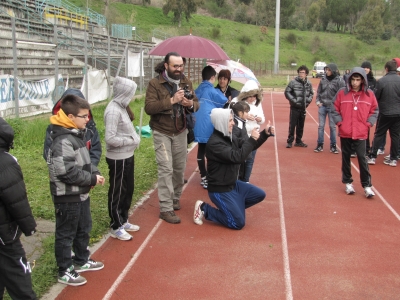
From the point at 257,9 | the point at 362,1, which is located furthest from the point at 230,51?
the point at 362,1

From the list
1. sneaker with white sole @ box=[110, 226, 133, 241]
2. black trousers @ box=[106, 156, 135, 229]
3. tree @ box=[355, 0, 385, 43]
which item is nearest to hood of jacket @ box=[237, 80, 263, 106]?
black trousers @ box=[106, 156, 135, 229]

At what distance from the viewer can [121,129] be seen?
5.23 meters

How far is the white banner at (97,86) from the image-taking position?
14.5m

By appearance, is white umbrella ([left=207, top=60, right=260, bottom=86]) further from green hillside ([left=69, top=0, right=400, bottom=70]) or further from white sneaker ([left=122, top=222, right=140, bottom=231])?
green hillside ([left=69, top=0, right=400, bottom=70])

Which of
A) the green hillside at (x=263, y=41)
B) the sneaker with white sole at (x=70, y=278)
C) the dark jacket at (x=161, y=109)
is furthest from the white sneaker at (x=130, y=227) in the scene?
the green hillside at (x=263, y=41)

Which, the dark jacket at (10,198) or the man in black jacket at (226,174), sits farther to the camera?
the man in black jacket at (226,174)

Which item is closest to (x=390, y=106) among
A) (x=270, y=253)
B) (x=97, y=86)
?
(x=270, y=253)

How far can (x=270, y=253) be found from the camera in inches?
204

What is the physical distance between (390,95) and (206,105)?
13.2 feet

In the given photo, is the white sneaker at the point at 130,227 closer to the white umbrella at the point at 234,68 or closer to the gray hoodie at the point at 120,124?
the gray hoodie at the point at 120,124

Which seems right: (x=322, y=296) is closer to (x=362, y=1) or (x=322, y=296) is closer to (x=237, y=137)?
(x=237, y=137)

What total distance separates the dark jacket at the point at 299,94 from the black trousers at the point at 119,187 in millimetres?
6461

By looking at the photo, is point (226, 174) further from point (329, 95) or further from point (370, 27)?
point (370, 27)

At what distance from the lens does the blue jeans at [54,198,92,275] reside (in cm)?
413
